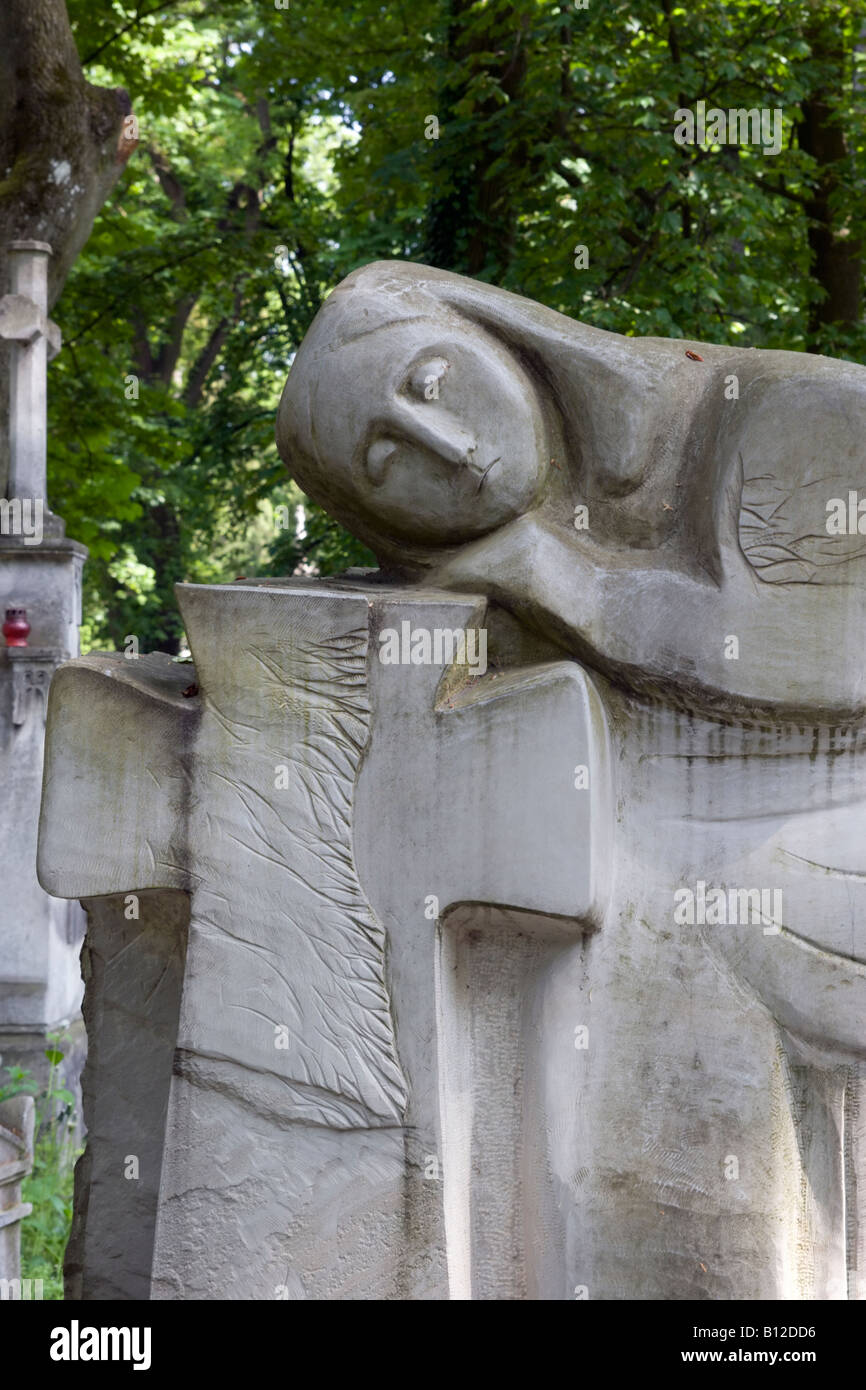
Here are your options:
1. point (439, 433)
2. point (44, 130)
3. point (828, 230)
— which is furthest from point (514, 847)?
point (828, 230)

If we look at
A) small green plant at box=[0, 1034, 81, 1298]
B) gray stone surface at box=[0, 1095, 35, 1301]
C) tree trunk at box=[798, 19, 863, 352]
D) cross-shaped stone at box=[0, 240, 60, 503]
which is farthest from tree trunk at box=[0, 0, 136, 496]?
gray stone surface at box=[0, 1095, 35, 1301]

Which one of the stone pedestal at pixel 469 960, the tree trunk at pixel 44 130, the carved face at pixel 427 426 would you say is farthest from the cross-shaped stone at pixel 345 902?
the tree trunk at pixel 44 130

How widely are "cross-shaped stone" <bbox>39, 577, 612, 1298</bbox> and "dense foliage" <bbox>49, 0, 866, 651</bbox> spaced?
17.0 feet

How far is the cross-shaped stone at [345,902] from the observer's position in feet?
8.51

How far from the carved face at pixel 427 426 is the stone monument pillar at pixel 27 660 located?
5.22 metres

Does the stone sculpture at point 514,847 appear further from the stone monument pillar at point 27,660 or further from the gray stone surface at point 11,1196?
the stone monument pillar at point 27,660

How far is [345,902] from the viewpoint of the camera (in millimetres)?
2633

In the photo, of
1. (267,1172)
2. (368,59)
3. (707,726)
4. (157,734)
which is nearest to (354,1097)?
(267,1172)

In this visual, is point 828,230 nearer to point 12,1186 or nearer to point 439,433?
point 439,433

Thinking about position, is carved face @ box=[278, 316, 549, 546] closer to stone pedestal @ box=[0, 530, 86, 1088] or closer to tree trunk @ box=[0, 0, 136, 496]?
stone pedestal @ box=[0, 530, 86, 1088]

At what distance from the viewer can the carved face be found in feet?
8.87

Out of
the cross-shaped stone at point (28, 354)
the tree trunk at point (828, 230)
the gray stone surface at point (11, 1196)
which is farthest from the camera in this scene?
the tree trunk at point (828, 230)

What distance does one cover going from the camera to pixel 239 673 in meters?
2.67
